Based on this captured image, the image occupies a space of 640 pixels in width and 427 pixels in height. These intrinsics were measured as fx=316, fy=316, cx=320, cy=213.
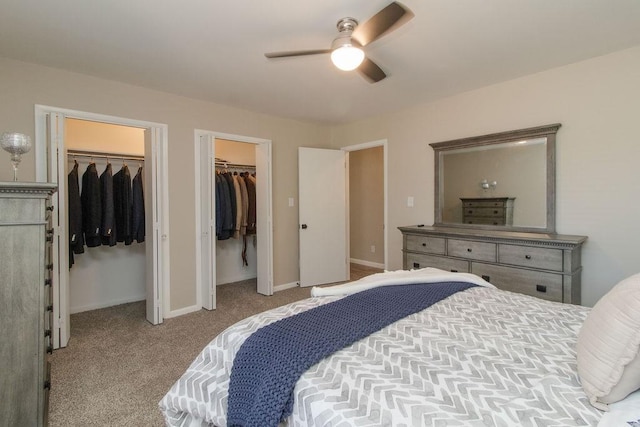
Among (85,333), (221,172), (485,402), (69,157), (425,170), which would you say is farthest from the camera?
(221,172)

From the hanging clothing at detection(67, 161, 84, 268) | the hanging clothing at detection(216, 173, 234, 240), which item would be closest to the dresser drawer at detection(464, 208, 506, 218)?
the hanging clothing at detection(216, 173, 234, 240)

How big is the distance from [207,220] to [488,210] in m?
2.98

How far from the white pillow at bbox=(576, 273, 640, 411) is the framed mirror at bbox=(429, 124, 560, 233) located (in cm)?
228

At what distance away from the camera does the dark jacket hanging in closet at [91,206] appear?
3.23m

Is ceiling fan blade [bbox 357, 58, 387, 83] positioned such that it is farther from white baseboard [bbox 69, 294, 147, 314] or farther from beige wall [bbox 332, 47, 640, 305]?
white baseboard [bbox 69, 294, 147, 314]

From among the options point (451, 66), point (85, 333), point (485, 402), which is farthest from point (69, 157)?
point (485, 402)

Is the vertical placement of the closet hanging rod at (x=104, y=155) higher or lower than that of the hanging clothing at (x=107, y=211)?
higher

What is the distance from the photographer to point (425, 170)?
3.70 m

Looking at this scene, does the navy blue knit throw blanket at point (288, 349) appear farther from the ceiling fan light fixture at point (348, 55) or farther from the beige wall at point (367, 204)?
the beige wall at point (367, 204)

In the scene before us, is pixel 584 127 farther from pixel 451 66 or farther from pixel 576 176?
pixel 451 66

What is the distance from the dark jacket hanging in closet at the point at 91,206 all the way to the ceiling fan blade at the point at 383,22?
118 inches

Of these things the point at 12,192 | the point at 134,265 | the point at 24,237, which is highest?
the point at 12,192

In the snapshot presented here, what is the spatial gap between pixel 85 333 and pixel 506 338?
3368mm

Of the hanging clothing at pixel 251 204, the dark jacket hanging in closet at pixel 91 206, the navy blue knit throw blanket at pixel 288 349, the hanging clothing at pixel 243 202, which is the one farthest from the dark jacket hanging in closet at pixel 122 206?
the navy blue knit throw blanket at pixel 288 349
